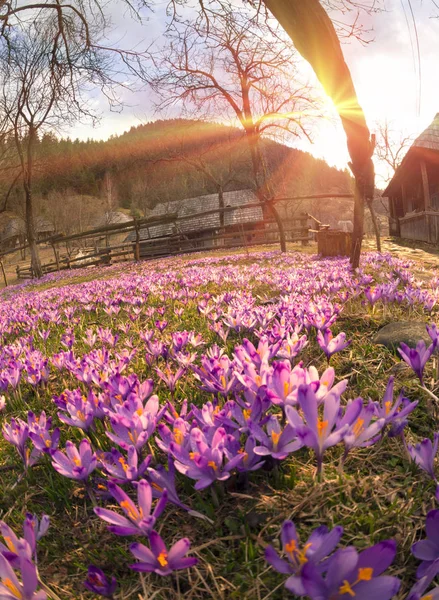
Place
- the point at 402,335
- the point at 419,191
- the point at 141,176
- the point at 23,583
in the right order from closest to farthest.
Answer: the point at 23,583 → the point at 402,335 → the point at 419,191 → the point at 141,176

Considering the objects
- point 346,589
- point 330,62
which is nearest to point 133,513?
point 346,589

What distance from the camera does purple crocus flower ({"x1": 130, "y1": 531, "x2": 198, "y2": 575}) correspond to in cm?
81

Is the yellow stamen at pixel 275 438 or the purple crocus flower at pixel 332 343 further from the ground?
the purple crocus flower at pixel 332 343

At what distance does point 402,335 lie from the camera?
2.25 meters

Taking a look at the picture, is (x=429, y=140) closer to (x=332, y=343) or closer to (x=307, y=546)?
(x=332, y=343)

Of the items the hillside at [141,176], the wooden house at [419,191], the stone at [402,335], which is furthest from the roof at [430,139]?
the hillside at [141,176]

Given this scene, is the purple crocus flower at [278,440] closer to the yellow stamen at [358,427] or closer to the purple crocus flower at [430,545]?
the yellow stamen at [358,427]

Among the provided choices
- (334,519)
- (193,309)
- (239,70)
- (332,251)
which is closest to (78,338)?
(193,309)

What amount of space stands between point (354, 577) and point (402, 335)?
1.76 m

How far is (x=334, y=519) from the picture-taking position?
1073 millimetres

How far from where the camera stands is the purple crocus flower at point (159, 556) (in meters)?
0.81

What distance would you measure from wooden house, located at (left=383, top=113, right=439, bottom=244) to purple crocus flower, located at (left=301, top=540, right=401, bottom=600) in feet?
60.9

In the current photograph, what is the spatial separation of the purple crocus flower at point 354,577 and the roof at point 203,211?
37.1 meters

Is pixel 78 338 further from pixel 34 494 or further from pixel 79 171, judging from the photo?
pixel 79 171
